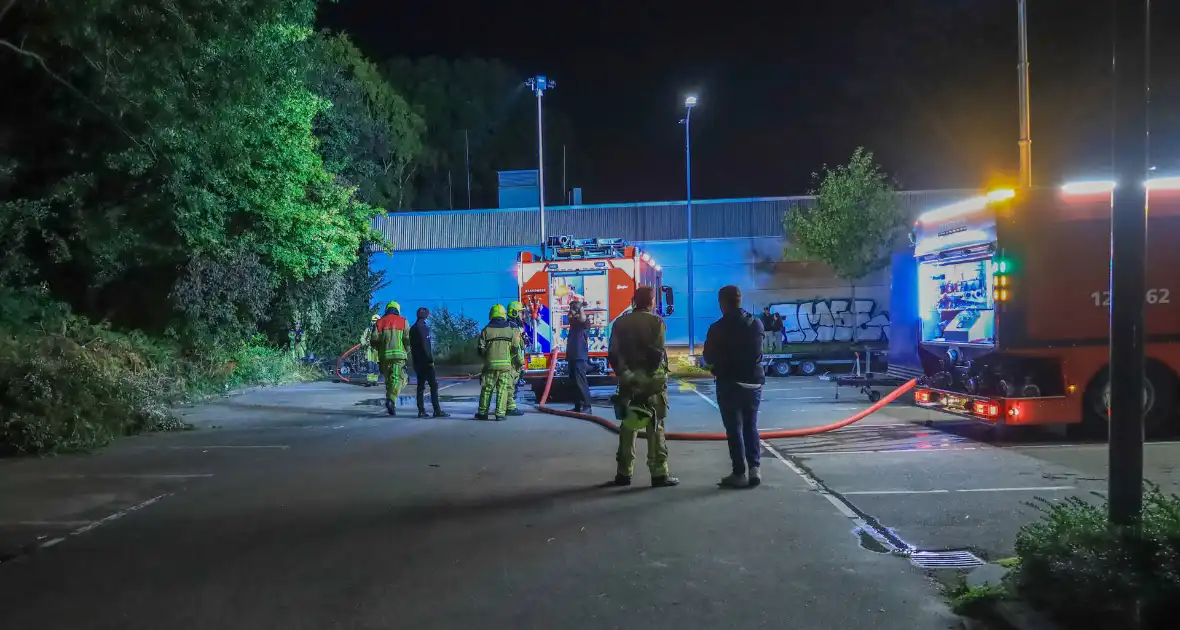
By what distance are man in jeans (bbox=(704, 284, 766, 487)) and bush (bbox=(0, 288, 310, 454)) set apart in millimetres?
7730

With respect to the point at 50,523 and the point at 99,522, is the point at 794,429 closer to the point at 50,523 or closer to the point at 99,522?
the point at 99,522

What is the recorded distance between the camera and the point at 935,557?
5648mm

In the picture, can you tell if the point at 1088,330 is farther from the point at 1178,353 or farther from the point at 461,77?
the point at 461,77

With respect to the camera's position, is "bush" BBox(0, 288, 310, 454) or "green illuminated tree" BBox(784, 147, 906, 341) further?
"green illuminated tree" BBox(784, 147, 906, 341)

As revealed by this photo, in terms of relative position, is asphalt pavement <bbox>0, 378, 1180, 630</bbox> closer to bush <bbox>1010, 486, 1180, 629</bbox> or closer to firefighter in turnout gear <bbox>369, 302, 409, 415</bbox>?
bush <bbox>1010, 486, 1180, 629</bbox>

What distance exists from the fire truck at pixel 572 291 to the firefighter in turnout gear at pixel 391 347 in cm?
226

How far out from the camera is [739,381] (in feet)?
25.4

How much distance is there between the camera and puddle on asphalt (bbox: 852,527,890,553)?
5863 mm

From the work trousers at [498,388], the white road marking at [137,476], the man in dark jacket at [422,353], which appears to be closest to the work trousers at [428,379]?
the man in dark jacket at [422,353]

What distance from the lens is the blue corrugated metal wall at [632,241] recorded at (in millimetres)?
32344

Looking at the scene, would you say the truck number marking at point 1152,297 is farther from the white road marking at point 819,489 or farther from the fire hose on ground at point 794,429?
the white road marking at point 819,489

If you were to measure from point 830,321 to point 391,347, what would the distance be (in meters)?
14.4

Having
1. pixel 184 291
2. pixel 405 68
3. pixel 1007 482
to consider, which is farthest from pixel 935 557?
pixel 405 68

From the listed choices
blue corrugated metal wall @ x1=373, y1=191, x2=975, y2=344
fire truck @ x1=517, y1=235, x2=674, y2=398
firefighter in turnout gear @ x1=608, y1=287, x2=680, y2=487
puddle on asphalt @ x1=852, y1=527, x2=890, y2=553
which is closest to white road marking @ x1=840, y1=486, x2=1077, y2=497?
puddle on asphalt @ x1=852, y1=527, x2=890, y2=553
